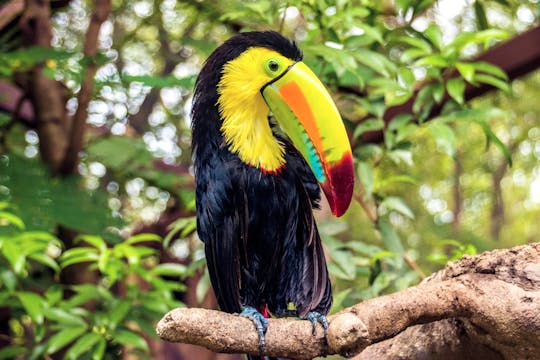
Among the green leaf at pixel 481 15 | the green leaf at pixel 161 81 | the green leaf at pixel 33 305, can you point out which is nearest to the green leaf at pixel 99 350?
the green leaf at pixel 33 305

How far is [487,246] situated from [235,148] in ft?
5.56

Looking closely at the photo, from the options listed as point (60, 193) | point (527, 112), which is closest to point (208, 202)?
point (60, 193)

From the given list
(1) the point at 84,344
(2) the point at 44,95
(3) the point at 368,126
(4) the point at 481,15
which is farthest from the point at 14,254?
(4) the point at 481,15

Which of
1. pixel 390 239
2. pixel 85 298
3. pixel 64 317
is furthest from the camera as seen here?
pixel 85 298

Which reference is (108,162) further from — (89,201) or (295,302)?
(295,302)

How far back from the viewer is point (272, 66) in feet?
3.86

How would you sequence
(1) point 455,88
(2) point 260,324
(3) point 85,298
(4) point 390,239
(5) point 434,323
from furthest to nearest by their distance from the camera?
(3) point 85,298, (4) point 390,239, (1) point 455,88, (5) point 434,323, (2) point 260,324

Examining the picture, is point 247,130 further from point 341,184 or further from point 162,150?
point 162,150

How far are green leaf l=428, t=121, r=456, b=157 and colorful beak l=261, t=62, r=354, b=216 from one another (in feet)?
2.05

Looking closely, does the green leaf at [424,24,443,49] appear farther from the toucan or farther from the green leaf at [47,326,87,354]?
the green leaf at [47,326,87,354]

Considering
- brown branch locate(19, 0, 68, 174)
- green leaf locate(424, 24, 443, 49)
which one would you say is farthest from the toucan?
brown branch locate(19, 0, 68, 174)

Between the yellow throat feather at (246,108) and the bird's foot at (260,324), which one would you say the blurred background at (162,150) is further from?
the bird's foot at (260,324)

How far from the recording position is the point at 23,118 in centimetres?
302

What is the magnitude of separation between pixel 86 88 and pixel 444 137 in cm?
124
